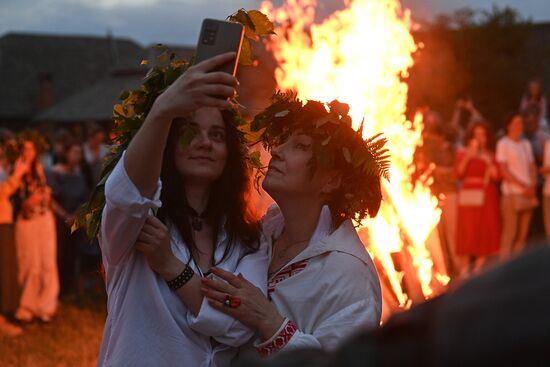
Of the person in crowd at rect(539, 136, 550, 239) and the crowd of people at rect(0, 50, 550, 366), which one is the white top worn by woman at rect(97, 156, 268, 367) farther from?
the person in crowd at rect(539, 136, 550, 239)

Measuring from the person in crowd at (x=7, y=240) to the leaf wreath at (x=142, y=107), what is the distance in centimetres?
659

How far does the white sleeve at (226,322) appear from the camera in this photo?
2.94 metres

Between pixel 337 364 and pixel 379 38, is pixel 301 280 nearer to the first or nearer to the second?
pixel 337 364

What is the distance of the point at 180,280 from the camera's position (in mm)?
2973

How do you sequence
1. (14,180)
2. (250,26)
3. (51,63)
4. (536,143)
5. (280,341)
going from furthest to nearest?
(51,63) < (536,143) < (14,180) < (250,26) < (280,341)

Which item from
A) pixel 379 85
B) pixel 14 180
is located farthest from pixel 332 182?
pixel 14 180

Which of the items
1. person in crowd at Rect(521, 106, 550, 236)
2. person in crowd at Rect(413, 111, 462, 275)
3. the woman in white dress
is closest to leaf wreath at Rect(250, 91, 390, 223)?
the woman in white dress

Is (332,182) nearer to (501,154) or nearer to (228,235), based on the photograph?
(228,235)

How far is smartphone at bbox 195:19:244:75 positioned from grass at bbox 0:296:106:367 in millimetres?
5564

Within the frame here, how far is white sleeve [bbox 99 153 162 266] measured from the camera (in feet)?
8.95

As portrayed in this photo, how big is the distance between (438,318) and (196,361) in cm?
214

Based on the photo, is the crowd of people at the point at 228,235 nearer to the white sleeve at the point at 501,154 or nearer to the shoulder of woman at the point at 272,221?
the shoulder of woman at the point at 272,221

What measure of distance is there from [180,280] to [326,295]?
51 centimetres

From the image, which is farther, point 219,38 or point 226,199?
point 226,199
